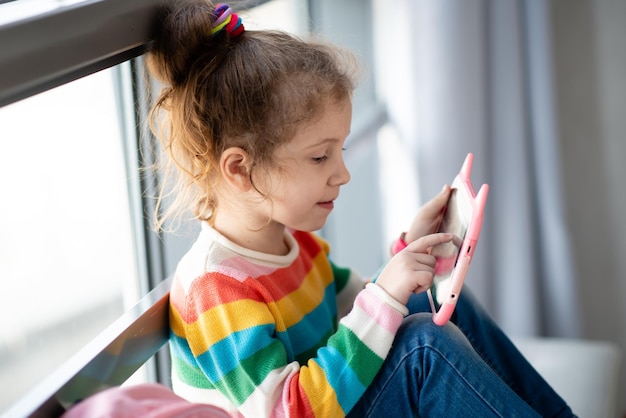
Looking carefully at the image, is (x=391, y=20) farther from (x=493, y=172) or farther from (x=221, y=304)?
(x=221, y=304)

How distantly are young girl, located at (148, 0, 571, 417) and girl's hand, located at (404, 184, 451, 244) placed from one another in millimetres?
199

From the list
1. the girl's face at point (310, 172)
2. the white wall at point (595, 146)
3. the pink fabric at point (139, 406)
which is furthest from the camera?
the white wall at point (595, 146)

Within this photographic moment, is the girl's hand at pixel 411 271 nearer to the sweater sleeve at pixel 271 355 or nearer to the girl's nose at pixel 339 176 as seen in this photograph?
the sweater sleeve at pixel 271 355

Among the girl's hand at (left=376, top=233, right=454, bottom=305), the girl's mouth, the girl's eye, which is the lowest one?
the girl's hand at (left=376, top=233, right=454, bottom=305)

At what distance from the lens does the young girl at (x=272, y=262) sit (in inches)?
34.4

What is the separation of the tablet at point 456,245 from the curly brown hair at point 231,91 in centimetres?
21

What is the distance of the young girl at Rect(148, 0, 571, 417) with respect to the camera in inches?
34.4

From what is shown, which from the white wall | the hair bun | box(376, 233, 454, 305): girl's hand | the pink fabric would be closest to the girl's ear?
the hair bun

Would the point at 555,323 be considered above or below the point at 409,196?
below

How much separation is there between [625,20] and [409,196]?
74 cm

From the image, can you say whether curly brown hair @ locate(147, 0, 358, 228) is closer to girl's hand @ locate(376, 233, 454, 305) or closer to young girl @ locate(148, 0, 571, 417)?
young girl @ locate(148, 0, 571, 417)

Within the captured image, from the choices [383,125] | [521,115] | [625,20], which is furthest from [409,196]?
[625,20]

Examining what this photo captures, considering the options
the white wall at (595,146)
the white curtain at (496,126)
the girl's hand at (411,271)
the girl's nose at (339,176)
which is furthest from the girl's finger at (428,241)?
the white wall at (595,146)

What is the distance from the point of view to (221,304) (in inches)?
35.2
